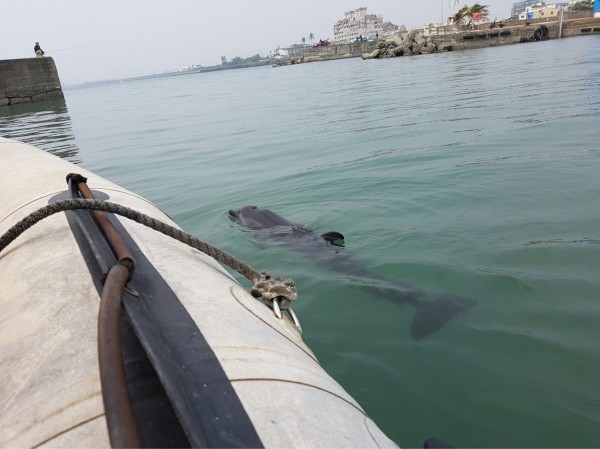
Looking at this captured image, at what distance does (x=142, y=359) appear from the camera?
148 centimetres

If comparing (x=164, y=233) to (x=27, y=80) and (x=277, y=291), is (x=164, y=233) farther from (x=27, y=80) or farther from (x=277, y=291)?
(x=27, y=80)

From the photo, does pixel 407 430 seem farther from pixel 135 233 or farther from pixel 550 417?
pixel 135 233

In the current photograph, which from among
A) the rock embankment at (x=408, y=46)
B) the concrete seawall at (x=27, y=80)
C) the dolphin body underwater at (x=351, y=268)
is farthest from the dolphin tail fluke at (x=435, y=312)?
the rock embankment at (x=408, y=46)

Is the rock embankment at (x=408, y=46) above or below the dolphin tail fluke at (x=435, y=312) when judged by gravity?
above

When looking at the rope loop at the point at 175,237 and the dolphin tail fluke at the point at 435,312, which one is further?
the dolphin tail fluke at the point at 435,312

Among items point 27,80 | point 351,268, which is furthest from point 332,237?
point 27,80

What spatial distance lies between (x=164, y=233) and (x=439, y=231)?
14.7 feet

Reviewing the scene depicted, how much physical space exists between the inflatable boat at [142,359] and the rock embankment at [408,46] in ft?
194

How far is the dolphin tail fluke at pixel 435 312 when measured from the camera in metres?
4.05

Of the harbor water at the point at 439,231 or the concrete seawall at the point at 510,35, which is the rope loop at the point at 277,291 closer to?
the harbor water at the point at 439,231

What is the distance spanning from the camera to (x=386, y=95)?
801 inches

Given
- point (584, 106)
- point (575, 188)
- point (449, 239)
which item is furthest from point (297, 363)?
point (584, 106)

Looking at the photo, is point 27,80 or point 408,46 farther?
point 408,46

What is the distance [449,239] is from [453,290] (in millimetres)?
1227
